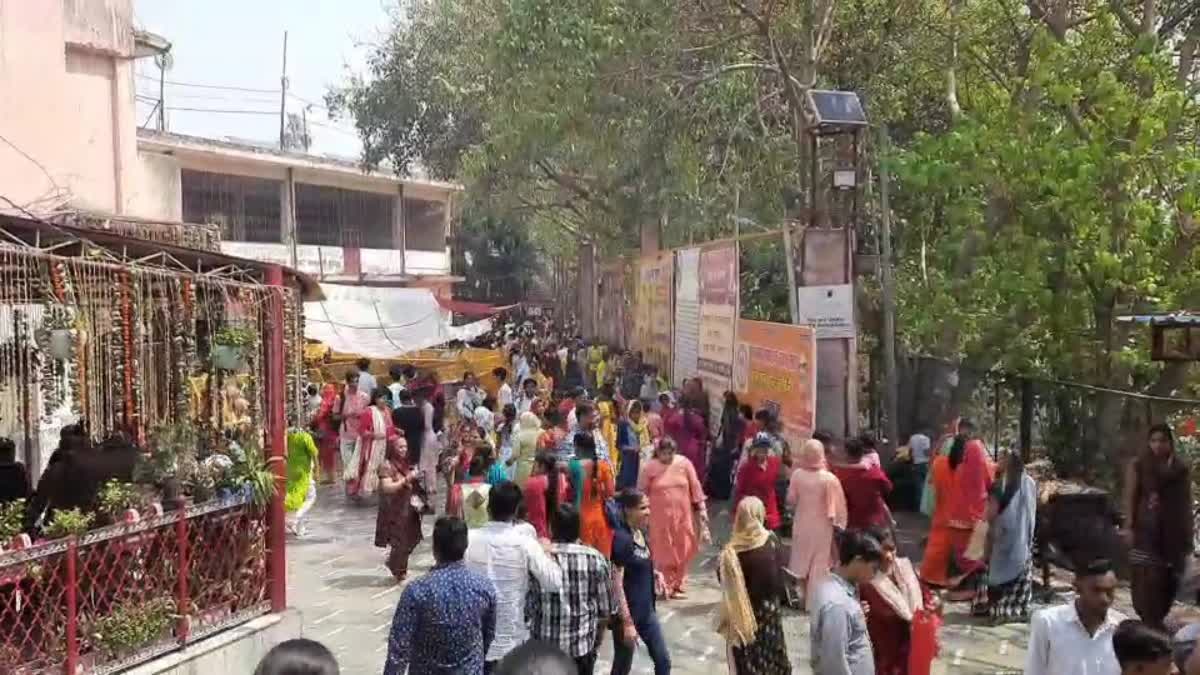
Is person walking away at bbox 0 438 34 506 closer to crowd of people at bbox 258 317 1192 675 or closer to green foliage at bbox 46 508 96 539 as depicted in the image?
green foliage at bbox 46 508 96 539

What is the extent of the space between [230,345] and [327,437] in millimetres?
9668

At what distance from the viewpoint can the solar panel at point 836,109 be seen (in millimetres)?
13477

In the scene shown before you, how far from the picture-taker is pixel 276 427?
881cm

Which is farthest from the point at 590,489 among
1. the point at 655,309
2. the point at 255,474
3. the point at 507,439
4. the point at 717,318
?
the point at 655,309

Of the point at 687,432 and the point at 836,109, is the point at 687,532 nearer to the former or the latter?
the point at 687,432

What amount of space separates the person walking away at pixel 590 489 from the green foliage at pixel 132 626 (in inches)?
111

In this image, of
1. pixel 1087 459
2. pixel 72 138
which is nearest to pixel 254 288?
pixel 72 138

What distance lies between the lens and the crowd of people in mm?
5562

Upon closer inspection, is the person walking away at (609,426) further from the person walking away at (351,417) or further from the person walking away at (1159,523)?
the person walking away at (1159,523)

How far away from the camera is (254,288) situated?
27.7 feet

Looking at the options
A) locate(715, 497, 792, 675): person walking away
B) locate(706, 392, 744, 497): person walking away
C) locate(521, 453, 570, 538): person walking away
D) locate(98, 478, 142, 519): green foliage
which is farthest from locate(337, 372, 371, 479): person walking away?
locate(715, 497, 792, 675): person walking away

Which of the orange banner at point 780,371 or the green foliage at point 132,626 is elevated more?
the orange banner at point 780,371

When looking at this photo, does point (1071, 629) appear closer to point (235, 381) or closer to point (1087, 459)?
point (235, 381)

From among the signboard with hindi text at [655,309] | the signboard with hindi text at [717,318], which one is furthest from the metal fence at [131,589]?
the signboard with hindi text at [655,309]
